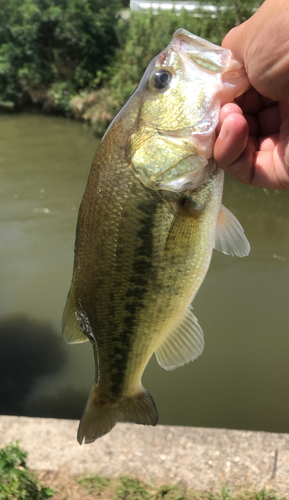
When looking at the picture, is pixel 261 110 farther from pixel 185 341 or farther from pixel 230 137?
pixel 185 341

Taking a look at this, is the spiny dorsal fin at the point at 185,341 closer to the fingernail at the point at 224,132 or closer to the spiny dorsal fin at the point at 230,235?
the spiny dorsal fin at the point at 230,235

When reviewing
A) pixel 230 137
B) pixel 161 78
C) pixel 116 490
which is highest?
pixel 161 78

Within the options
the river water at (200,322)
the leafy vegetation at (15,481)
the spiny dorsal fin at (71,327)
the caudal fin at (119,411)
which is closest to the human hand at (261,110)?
the spiny dorsal fin at (71,327)

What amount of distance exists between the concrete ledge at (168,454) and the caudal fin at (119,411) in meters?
1.31

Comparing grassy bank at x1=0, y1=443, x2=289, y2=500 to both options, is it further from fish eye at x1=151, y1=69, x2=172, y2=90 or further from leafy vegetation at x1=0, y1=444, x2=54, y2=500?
fish eye at x1=151, y1=69, x2=172, y2=90

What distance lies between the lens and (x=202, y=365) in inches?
174

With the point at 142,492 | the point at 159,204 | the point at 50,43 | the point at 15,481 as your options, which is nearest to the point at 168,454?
the point at 142,492

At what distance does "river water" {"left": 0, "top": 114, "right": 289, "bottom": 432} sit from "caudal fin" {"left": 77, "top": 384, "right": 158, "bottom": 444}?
2.55m

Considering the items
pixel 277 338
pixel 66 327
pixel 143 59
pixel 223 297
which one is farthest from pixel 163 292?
pixel 143 59

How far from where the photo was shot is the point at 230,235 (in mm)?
1511

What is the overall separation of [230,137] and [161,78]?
0.35 m

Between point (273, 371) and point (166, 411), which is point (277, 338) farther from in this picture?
point (166, 411)

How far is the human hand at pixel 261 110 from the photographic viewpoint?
1.22 m

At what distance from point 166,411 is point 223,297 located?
2070 mm
